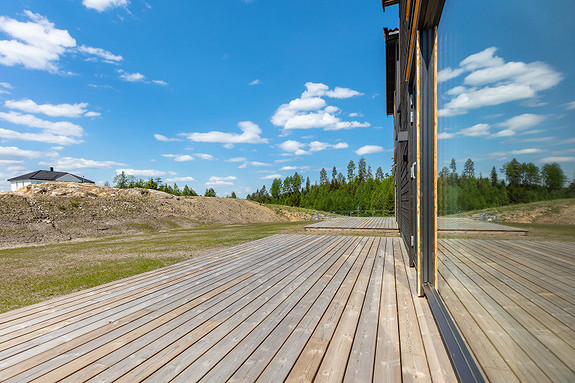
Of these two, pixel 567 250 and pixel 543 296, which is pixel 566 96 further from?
pixel 543 296

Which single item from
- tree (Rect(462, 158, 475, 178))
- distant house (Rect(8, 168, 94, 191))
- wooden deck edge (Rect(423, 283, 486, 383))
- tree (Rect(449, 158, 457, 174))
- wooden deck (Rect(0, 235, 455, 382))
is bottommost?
wooden deck (Rect(0, 235, 455, 382))

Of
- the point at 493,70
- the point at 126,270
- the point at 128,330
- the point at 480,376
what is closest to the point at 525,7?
the point at 493,70

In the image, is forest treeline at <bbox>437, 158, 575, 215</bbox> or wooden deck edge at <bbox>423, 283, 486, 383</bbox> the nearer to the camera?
forest treeline at <bbox>437, 158, 575, 215</bbox>

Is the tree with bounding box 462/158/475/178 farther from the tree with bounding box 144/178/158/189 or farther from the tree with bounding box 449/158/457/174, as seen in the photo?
the tree with bounding box 144/178/158/189

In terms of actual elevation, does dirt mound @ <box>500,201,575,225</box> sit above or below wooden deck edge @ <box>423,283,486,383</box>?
above

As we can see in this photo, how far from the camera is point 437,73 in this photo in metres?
2.00

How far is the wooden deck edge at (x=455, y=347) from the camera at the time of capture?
50.1 inches

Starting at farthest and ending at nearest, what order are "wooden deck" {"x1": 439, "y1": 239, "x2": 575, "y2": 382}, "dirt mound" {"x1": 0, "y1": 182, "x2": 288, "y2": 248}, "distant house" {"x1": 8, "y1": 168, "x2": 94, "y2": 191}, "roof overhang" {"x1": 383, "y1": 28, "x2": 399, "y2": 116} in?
"distant house" {"x1": 8, "y1": 168, "x2": 94, "y2": 191}, "dirt mound" {"x1": 0, "y1": 182, "x2": 288, "y2": 248}, "roof overhang" {"x1": 383, "y1": 28, "x2": 399, "y2": 116}, "wooden deck" {"x1": 439, "y1": 239, "x2": 575, "y2": 382}

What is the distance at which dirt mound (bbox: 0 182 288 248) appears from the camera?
1266cm

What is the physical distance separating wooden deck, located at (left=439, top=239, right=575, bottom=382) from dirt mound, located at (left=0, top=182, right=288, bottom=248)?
1455 cm

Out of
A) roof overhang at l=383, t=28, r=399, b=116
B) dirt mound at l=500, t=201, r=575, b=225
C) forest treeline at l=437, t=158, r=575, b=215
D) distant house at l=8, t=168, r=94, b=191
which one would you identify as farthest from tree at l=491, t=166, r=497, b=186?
distant house at l=8, t=168, r=94, b=191

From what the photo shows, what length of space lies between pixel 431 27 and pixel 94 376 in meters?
3.37

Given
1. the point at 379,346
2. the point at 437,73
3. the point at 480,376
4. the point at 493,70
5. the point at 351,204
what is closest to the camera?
the point at 493,70

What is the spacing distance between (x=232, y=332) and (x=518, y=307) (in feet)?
5.50
